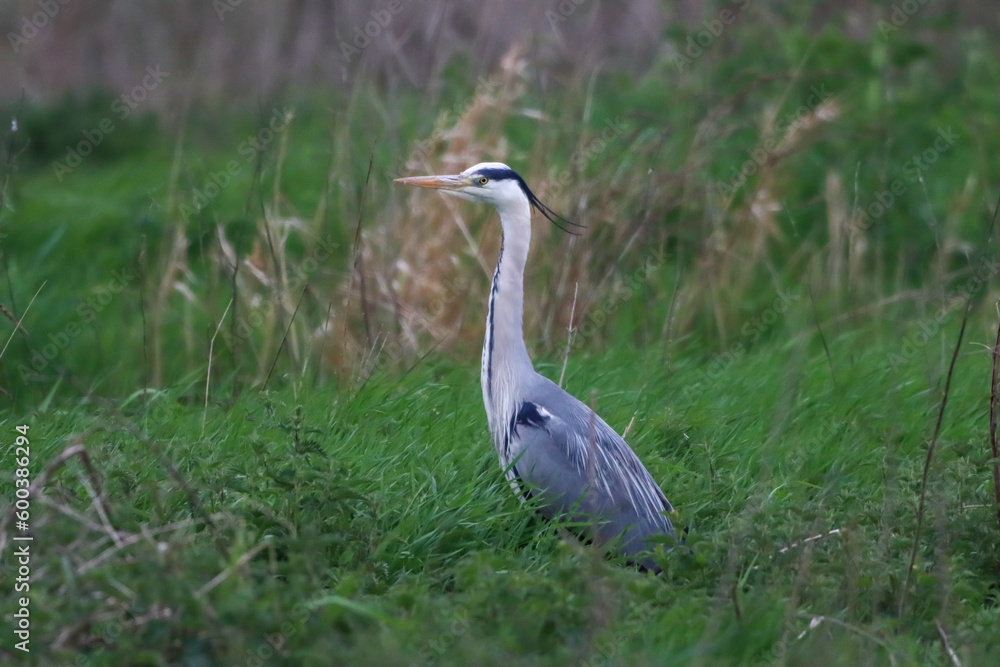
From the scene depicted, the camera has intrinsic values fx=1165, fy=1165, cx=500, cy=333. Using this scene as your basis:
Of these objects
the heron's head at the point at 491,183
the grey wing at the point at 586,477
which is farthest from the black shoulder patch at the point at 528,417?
the heron's head at the point at 491,183

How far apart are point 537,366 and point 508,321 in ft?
3.38

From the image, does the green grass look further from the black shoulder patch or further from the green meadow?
Result: the black shoulder patch

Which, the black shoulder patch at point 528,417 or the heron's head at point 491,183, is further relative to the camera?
the heron's head at point 491,183

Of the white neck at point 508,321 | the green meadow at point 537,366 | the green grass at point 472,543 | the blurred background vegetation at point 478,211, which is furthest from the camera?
the blurred background vegetation at point 478,211

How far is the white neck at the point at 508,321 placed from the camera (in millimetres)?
4508

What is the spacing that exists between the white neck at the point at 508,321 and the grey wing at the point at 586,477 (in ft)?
0.72

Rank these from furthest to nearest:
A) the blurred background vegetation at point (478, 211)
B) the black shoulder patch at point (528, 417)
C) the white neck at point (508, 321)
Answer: the blurred background vegetation at point (478, 211)
the white neck at point (508, 321)
the black shoulder patch at point (528, 417)

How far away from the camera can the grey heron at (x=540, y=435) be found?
4.08 meters

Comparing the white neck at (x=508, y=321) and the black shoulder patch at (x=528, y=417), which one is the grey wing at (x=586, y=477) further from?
the white neck at (x=508, y=321)

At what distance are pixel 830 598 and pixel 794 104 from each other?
5.84 m

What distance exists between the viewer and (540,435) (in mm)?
4246

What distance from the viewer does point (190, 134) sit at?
1084 centimetres

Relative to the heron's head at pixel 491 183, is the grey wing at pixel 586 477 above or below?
below

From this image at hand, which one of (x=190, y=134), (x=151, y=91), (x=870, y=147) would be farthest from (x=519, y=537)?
(x=151, y=91)
